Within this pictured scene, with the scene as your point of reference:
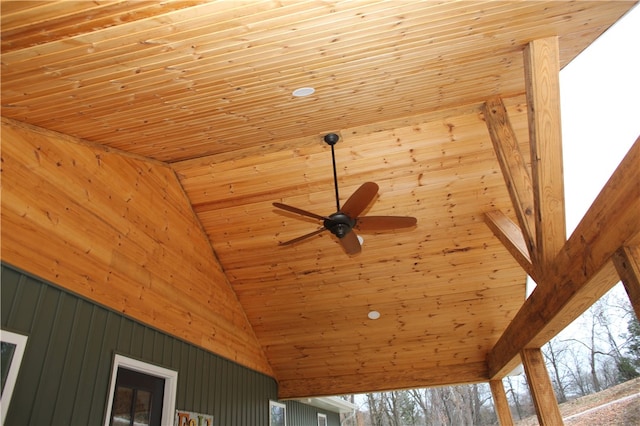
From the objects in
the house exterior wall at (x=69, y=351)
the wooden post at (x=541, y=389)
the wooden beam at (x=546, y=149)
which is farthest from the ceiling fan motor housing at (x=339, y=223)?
the wooden post at (x=541, y=389)

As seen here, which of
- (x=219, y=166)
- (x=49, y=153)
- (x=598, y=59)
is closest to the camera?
(x=49, y=153)

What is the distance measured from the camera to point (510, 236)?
4.70m

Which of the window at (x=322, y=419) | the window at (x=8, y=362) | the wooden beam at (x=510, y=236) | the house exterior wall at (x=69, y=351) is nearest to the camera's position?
the window at (x=8, y=362)

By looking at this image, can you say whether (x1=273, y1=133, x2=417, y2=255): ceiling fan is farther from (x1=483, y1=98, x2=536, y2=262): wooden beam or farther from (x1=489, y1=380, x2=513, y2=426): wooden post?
(x1=489, y1=380, x2=513, y2=426): wooden post

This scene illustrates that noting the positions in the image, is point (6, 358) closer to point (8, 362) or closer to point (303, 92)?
point (8, 362)

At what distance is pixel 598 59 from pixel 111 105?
4266 millimetres

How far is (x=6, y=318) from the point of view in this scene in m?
2.72

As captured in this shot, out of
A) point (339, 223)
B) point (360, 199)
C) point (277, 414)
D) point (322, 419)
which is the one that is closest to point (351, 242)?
point (339, 223)

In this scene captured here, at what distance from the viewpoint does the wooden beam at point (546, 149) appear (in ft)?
10.6

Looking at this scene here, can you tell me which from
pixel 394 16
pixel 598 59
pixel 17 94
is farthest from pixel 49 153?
pixel 598 59

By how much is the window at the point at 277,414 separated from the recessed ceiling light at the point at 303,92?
561 centimetres

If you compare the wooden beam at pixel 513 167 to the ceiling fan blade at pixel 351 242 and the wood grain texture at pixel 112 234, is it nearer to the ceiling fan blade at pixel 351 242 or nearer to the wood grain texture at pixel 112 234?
the ceiling fan blade at pixel 351 242

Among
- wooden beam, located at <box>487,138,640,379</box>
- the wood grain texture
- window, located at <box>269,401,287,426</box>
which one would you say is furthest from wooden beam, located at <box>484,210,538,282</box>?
window, located at <box>269,401,287,426</box>

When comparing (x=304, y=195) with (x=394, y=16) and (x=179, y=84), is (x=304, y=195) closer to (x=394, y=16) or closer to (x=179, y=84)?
(x=179, y=84)
